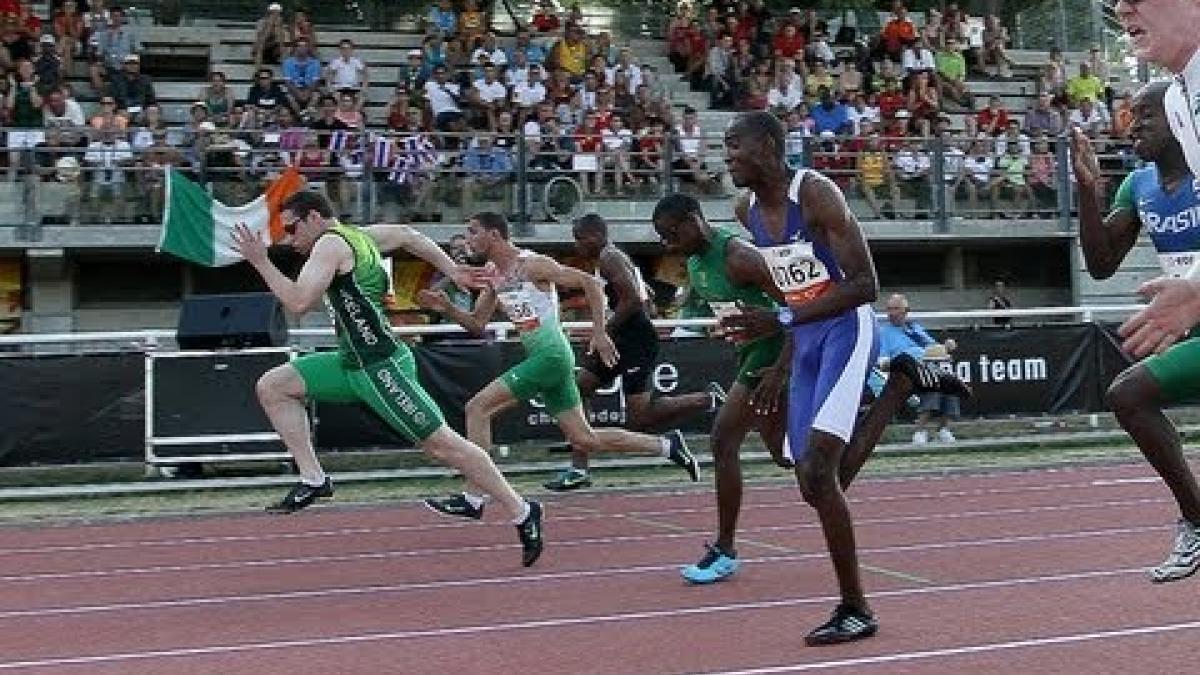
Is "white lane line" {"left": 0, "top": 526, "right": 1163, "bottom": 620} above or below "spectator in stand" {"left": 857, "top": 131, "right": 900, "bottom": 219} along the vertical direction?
below

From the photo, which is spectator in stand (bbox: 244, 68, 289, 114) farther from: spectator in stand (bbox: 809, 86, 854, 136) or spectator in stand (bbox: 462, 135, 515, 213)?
spectator in stand (bbox: 809, 86, 854, 136)

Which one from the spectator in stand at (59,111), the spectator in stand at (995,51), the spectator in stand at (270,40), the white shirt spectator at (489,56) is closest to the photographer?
the spectator in stand at (59,111)

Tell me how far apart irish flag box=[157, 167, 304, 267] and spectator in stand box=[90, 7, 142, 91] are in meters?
2.91

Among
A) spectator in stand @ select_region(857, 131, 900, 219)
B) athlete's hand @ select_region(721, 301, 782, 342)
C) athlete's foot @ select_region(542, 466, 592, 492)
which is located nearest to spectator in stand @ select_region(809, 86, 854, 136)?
spectator in stand @ select_region(857, 131, 900, 219)

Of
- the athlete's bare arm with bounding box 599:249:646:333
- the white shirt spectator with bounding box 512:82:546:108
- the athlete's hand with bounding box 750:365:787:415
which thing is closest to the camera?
the athlete's hand with bounding box 750:365:787:415

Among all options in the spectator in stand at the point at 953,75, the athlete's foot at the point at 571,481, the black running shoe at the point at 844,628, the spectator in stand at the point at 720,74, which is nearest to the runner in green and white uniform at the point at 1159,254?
the black running shoe at the point at 844,628

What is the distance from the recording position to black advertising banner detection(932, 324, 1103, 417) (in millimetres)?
19531

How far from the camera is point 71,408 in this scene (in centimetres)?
1614

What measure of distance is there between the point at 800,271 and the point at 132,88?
1683 centimetres

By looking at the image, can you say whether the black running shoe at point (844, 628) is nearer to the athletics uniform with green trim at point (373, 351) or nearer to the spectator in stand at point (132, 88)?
the athletics uniform with green trim at point (373, 351)

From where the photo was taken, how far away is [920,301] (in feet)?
90.1

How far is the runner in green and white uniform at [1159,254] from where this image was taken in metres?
7.46

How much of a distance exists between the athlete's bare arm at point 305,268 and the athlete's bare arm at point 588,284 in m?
3.29

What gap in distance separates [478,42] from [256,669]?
19412mm
